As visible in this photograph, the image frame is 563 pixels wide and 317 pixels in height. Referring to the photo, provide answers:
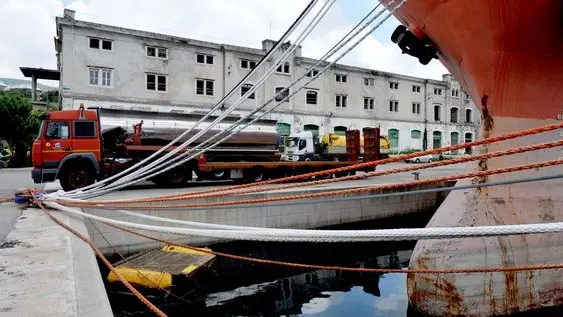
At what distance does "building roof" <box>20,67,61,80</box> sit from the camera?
109 ft

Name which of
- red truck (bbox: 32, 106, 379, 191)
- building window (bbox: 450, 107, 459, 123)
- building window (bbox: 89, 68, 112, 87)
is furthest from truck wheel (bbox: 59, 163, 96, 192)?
building window (bbox: 450, 107, 459, 123)

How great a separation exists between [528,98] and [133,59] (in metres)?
23.3

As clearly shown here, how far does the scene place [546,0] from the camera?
525 centimetres

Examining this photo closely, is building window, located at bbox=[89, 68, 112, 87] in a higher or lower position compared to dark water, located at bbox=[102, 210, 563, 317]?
higher

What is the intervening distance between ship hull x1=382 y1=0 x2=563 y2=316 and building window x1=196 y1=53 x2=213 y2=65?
22.7 metres

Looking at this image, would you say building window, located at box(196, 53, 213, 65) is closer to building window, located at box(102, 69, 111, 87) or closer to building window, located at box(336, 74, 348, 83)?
building window, located at box(102, 69, 111, 87)

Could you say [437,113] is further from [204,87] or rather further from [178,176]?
[178,176]

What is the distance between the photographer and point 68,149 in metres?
10.8

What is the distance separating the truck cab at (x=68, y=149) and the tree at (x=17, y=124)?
19.4 m

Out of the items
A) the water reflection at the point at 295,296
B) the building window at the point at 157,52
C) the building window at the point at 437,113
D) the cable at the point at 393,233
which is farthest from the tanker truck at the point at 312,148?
the cable at the point at 393,233

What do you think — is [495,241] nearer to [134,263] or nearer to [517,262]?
[517,262]

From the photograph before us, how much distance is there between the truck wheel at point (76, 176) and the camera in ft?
35.2

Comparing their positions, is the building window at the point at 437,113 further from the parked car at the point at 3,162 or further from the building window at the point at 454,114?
the parked car at the point at 3,162

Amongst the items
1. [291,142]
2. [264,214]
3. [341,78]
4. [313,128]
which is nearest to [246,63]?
[313,128]
